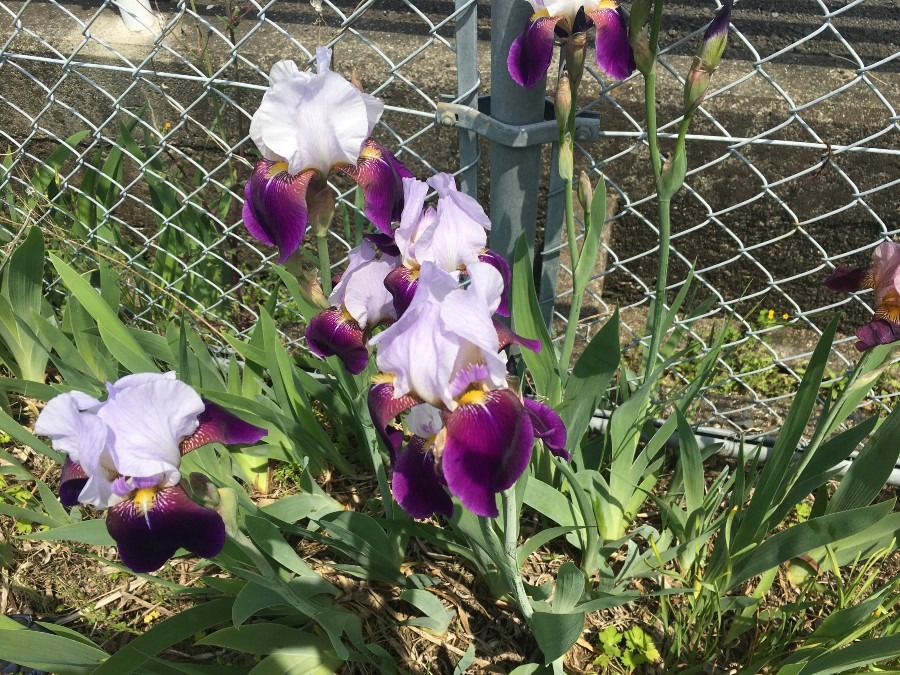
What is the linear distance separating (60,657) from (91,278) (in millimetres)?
1720

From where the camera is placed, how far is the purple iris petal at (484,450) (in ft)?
3.31

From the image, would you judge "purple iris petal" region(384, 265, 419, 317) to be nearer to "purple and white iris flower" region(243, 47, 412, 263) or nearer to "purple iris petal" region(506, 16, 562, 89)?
"purple and white iris flower" region(243, 47, 412, 263)

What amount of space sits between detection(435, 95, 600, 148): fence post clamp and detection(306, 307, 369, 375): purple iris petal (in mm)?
717

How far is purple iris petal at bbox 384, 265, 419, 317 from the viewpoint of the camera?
1303 millimetres

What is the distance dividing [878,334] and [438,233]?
95 centimetres

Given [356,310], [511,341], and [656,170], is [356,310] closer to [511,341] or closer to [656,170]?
[511,341]

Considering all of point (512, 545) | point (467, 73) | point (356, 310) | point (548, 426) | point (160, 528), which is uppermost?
point (467, 73)

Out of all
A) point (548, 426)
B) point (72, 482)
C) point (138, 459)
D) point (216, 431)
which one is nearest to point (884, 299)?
point (548, 426)

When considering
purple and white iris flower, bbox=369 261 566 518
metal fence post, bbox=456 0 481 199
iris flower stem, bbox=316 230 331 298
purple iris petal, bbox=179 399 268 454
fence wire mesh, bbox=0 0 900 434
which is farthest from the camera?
fence wire mesh, bbox=0 0 900 434

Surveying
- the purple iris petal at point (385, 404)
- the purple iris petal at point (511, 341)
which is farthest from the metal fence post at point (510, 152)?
the purple iris petal at point (385, 404)

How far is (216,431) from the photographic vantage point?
1254 mm

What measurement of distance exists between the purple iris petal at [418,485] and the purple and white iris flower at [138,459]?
12.6 inches

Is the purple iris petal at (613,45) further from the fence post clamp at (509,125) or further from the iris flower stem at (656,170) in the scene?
the fence post clamp at (509,125)

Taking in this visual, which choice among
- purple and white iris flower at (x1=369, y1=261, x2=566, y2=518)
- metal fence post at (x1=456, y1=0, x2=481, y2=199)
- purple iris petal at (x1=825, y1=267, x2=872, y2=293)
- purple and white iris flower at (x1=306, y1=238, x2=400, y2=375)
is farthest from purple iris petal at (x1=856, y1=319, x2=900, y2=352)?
metal fence post at (x1=456, y1=0, x2=481, y2=199)
